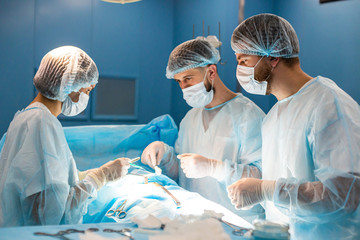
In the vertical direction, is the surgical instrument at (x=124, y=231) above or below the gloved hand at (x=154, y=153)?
above

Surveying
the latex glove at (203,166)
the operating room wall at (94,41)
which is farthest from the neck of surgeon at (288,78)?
the operating room wall at (94,41)

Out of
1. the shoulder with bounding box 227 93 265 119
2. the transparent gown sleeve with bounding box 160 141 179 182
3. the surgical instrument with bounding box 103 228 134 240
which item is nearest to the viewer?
the surgical instrument with bounding box 103 228 134 240

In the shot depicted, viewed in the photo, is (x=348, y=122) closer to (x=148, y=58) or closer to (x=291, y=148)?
(x=291, y=148)

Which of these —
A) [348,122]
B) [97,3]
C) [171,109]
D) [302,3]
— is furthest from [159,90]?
[348,122]

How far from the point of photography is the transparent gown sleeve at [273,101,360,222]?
1.34 meters

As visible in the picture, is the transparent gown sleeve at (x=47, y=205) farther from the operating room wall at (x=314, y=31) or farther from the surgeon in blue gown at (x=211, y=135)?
the operating room wall at (x=314, y=31)

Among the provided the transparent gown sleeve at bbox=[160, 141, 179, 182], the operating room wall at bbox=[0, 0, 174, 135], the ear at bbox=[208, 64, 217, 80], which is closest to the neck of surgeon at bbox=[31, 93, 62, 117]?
the transparent gown sleeve at bbox=[160, 141, 179, 182]

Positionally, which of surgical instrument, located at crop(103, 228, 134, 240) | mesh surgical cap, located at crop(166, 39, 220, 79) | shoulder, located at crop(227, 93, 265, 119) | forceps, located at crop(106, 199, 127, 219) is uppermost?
Answer: mesh surgical cap, located at crop(166, 39, 220, 79)

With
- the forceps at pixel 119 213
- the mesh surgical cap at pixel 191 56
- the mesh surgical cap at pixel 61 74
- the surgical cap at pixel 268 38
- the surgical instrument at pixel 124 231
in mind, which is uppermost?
the surgical cap at pixel 268 38

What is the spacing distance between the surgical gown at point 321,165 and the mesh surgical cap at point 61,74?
105cm

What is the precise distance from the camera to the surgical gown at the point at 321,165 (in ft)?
4.42

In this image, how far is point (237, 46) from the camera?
1.79 m

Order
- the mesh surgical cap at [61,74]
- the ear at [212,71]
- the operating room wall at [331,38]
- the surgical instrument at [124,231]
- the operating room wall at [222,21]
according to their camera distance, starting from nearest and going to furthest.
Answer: the surgical instrument at [124,231] → the mesh surgical cap at [61,74] → the ear at [212,71] → the operating room wall at [331,38] → the operating room wall at [222,21]

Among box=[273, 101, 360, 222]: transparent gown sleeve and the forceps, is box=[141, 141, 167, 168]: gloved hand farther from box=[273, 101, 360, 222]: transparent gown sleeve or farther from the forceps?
box=[273, 101, 360, 222]: transparent gown sleeve
